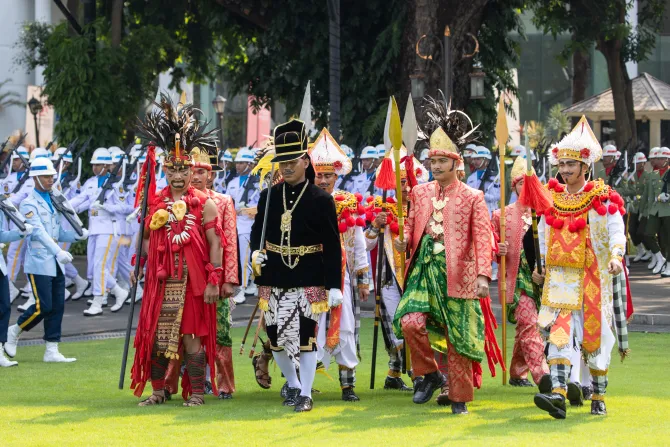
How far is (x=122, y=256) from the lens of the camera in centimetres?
1823

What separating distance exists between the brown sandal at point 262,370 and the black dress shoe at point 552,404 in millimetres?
2438

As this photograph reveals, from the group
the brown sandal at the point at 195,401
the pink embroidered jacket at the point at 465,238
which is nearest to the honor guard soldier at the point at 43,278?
the brown sandal at the point at 195,401

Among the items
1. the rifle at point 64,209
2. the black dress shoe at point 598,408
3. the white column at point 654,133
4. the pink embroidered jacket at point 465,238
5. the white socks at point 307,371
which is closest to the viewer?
the black dress shoe at point 598,408

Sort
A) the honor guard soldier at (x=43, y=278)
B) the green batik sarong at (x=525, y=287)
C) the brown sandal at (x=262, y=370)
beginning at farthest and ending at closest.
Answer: the honor guard soldier at (x=43, y=278), the green batik sarong at (x=525, y=287), the brown sandal at (x=262, y=370)

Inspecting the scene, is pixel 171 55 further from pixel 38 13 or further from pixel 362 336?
pixel 38 13

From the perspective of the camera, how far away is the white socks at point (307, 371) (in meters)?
9.35

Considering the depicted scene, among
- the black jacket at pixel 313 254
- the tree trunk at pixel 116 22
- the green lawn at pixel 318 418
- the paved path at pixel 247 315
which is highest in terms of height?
the tree trunk at pixel 116 22

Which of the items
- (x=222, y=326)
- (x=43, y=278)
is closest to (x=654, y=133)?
(x=43, y=278)

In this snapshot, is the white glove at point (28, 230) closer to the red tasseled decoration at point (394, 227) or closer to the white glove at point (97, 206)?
the red tasseled decoration at point (394, 227)

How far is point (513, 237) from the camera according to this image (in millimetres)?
10859

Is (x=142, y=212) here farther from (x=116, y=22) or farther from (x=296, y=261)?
(x=116, y=22)

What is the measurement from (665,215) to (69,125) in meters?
11.8

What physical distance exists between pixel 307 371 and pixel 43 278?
394 centimetres

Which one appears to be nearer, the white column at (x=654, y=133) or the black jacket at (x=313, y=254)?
the black jacket at (x=313, y=254)
